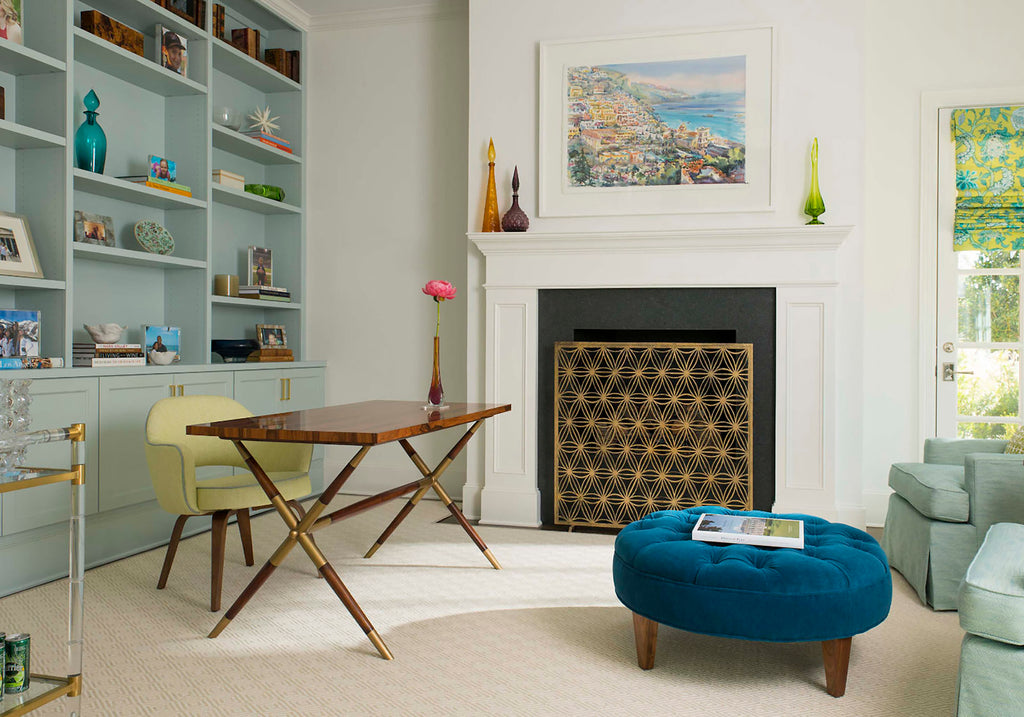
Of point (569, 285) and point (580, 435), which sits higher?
point (569, 285)

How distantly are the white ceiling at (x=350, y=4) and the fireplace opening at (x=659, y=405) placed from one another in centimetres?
224

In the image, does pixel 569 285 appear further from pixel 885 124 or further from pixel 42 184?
pixel 42 184

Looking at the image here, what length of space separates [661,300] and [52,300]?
9.76ft

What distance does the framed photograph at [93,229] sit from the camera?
390 centimetres

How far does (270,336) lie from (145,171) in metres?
1.23

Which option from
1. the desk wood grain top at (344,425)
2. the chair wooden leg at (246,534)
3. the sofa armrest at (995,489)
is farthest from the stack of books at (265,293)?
the sofa armrest at (995,489)

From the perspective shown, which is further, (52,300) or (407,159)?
(407,159)

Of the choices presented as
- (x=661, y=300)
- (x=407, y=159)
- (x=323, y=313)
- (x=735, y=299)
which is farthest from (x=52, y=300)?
(x=735, y=299)

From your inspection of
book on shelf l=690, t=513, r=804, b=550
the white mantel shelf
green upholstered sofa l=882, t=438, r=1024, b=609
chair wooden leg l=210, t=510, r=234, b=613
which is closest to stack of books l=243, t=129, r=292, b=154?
the white mantel shelf

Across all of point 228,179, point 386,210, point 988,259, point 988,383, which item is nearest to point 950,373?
point 988,383

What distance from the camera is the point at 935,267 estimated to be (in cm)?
460

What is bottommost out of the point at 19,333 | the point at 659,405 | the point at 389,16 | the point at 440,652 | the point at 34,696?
the point at 440,652

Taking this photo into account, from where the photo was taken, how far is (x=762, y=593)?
224cm

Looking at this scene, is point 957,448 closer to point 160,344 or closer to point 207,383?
point 207,383
